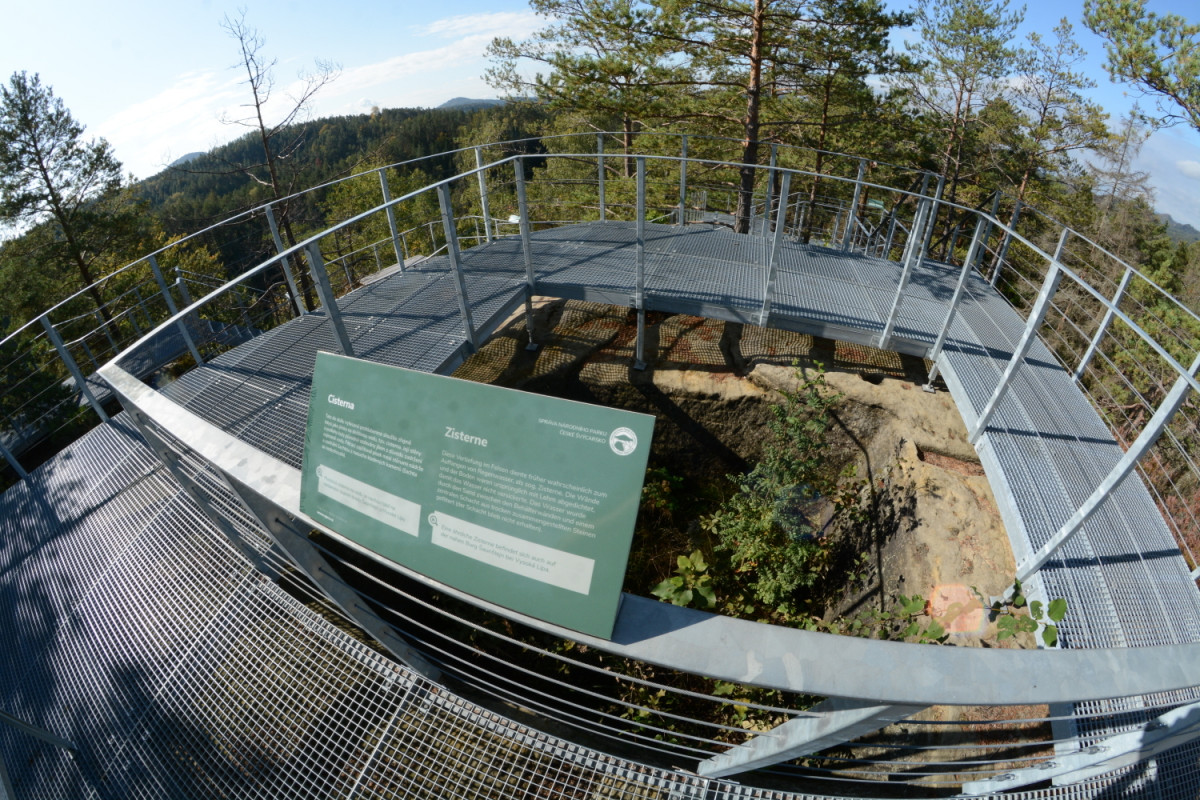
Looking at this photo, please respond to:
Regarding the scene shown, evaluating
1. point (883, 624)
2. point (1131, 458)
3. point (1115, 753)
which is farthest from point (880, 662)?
point (883, 624)

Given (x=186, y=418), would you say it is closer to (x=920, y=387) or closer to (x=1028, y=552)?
(x=1028, y=552)

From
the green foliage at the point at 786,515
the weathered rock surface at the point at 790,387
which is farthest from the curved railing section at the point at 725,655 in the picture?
the green foliage at the point at 786,515

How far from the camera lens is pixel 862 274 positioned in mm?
6449

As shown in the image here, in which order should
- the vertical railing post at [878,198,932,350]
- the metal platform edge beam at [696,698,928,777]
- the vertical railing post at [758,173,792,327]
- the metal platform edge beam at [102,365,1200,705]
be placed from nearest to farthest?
the metal platform edge beam at [102,365,1200,705]
the metal platform edge beam at [696,698,928,777]
the vertical railing post at [878,198,932,350]
the vertical railing post at [758,173,792,327]

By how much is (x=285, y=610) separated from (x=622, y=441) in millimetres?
2494

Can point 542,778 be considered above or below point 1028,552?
below

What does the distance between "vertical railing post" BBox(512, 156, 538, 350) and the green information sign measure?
11.8ft

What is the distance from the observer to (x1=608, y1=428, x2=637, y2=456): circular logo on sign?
1.53 metres

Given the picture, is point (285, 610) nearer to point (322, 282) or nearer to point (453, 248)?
point (322, 282)

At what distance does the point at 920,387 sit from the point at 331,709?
5.31m

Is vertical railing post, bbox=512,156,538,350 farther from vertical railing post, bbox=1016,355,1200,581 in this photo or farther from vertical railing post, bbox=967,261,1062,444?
vertical railing post, bbox=1016,355,1200,581

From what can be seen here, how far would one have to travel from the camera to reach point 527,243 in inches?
221

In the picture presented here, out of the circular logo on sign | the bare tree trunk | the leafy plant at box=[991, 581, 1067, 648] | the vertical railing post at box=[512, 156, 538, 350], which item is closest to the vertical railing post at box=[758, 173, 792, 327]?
the vertical railing post at box=[512, 156, 538, 350]

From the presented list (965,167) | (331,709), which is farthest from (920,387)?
(965,167)
